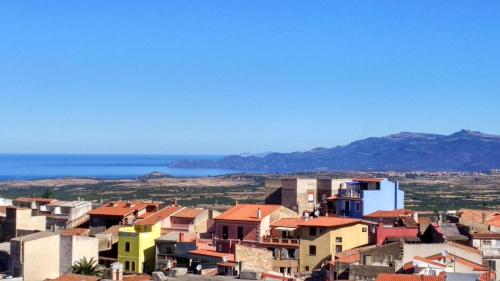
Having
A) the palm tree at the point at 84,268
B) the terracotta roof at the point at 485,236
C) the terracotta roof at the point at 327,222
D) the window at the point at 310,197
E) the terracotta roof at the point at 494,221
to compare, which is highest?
the window at the point at 310,197

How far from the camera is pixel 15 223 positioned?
2283 inches

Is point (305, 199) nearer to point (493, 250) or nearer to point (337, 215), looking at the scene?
point (337, 215)

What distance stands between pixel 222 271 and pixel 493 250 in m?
15.6

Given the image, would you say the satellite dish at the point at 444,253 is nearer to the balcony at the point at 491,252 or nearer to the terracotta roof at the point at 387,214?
the balcony at the point at 491,252

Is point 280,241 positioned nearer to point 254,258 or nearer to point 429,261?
point 254,258

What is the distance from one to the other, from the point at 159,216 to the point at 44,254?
11596 mm

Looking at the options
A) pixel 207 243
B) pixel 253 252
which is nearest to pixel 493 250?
pixel 253 252

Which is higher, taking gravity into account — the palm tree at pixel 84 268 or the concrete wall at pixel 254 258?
the concrete wall at pixel 254 258

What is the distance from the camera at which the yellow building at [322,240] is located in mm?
50562

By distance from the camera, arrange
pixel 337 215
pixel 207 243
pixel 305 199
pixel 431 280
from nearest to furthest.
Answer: pixel 431 280, pixel 207 243, pixel 337 215, pixel 305 199

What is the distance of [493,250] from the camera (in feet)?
157

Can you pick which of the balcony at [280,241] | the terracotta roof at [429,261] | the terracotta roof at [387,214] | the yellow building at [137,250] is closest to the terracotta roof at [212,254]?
the yellow building at [137,250]

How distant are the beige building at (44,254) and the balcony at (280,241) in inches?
423

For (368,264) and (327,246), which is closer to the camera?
(368,264)
